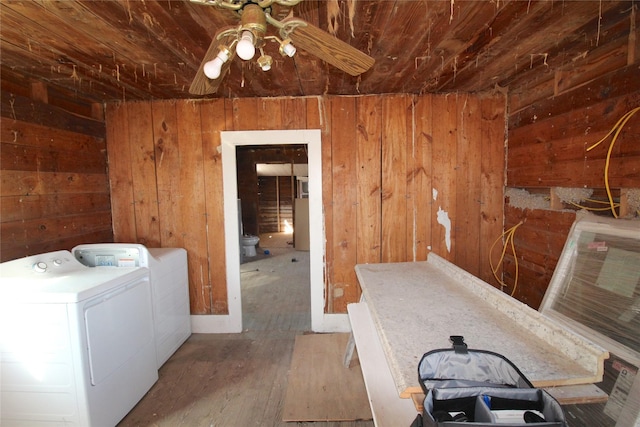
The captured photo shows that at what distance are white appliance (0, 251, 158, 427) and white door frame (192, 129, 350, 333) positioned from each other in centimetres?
104

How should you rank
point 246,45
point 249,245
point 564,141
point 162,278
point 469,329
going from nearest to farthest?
point 246,45 → point 469,329 → point 564,141 → point 162,278 → point 249,245

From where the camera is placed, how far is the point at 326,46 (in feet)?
3.55

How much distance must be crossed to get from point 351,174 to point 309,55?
3.60 ft

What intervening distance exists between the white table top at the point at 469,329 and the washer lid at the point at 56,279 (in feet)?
5.05

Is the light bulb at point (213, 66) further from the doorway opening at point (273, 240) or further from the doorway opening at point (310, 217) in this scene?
the doorway opening at point (273, 240)

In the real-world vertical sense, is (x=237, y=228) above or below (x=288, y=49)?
below

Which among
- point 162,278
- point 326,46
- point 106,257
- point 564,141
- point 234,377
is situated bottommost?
point 234,377

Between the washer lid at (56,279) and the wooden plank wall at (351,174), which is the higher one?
the wooden plank wall at (351,174)

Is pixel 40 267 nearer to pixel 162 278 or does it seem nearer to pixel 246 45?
pixel 162 278

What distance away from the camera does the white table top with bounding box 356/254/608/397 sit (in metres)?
0.95

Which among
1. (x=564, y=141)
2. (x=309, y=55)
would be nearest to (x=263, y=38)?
(x=309, y=55)

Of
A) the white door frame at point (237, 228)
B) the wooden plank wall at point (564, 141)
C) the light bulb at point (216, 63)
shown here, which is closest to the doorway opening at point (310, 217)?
the white door frame at point (237, 228)

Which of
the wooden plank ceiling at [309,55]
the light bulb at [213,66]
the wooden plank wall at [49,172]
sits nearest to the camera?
the light bulb at [213,66]

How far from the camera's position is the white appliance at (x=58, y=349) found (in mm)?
1404
